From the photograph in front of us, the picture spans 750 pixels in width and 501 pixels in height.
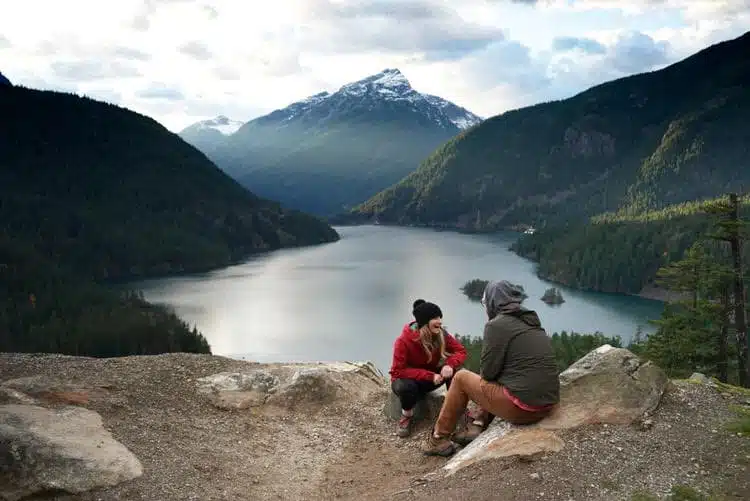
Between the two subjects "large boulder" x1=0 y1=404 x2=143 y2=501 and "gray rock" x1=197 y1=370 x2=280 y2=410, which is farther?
"gray rock" x1=197 y1=370 x2=280 y2=410

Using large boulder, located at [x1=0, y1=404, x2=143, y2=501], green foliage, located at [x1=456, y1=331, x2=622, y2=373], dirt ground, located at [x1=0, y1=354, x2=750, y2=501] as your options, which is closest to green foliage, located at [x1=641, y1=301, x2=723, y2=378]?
dirt ground, located at [x1=0, y1=354, x2=750, y2=501]

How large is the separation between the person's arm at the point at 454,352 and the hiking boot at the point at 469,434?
3.74 ft

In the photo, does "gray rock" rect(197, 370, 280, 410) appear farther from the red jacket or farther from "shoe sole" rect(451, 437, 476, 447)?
"shoe sole" rect(451, 437, 476, 447)

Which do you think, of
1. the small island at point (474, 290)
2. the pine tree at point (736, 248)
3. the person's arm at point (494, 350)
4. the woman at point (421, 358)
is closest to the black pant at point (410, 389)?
the woman at point (421, 358)

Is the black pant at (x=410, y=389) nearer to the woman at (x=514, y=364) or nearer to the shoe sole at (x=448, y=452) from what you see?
the shoe sole at (x=448, y=452)

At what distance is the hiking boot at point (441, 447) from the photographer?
1023 centimetres

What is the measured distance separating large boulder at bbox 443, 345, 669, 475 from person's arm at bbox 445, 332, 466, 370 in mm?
1376

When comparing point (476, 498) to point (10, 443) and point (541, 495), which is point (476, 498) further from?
point (10, 443)

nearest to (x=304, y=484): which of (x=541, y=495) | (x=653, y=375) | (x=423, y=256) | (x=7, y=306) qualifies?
(x=541, y=495)

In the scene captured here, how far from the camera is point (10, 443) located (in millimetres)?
8961

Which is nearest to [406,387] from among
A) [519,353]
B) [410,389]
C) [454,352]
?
[410,389]

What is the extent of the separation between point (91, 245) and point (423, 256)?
95433mm

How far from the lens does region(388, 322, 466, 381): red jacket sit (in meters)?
11.1

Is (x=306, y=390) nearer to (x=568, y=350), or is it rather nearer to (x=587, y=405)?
(x=587, y=405)
